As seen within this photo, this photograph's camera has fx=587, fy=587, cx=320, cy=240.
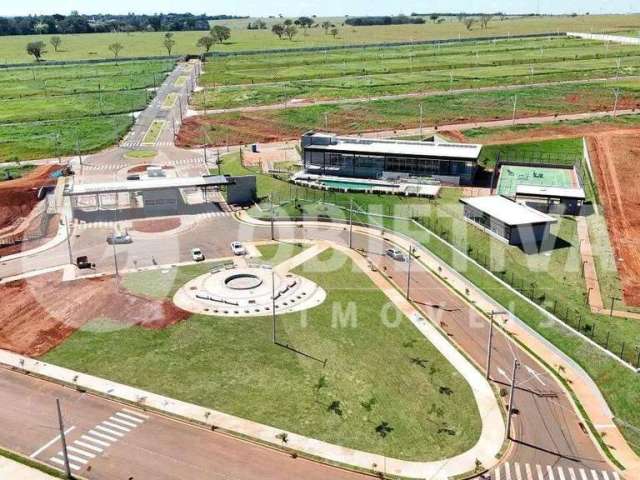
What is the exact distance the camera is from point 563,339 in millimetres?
66688

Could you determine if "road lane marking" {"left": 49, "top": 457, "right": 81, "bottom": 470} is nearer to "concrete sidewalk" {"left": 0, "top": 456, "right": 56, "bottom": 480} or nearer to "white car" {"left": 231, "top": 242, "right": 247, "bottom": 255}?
"concrete sidewalk" {"left": 0, "top": 456, "right": 56, "bottom": 480}

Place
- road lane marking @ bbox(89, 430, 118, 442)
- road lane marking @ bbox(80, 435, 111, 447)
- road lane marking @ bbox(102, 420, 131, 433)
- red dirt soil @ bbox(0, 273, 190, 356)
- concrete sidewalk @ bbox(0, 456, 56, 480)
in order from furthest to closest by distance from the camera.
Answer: red dirt soil @ bbox(0, 273, 190, 356)
road lane marking @ bbox(102, 420, 131, 433)
road lane marking @ bbox(89, 430, 118, 442)
road lane marking @ bbox(80, 435, 111, 447)
concrete sidewalk @ bbox(0, 456, 56, 480)

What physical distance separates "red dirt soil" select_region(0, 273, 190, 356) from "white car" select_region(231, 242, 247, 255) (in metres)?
18.1

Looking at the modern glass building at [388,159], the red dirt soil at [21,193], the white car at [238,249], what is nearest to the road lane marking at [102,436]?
the white car at [238,249]

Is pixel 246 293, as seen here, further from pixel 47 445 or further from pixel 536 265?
pixel 536 265

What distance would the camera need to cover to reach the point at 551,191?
10475cm

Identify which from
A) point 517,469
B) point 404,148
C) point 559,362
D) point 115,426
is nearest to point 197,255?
point 115,426

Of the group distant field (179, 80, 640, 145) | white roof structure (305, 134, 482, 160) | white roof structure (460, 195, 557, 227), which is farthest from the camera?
distant field (179, 80, 640, 145)

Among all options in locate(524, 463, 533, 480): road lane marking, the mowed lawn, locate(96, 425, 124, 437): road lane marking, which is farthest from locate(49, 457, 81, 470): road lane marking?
locate(524, 463, 533, 480): road lane marking

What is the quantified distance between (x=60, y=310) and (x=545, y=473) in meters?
57.2

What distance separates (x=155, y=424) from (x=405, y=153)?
84.6 metres

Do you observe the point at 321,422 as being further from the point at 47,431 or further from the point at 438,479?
the point at 47,431

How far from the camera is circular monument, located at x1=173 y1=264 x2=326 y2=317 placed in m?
73.4

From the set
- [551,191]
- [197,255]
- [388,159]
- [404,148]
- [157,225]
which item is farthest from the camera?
[404,148]
